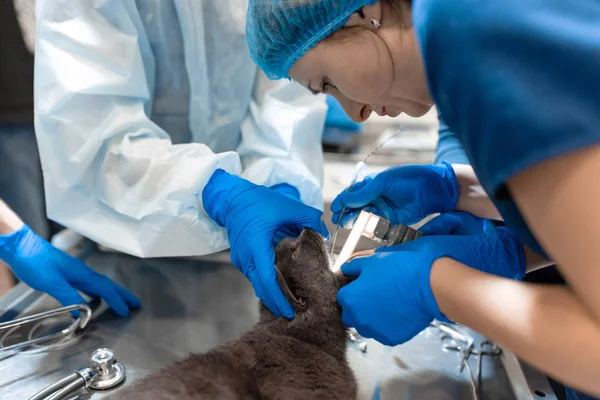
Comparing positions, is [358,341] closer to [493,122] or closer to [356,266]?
[356,266]

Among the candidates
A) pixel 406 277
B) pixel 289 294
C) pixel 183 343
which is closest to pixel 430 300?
pixel 406 277

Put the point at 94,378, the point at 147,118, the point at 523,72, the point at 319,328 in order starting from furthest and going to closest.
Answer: the point at 147,118, the point at 319,328, the point at 94,378, the point at 523,72

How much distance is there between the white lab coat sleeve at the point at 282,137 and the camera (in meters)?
1.24

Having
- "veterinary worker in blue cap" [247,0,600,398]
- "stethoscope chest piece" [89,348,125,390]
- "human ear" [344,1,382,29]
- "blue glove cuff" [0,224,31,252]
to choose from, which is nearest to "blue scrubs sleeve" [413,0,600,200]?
"veterinary worker in blue cap" [247,0,600,398]

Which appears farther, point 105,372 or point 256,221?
point 256,221

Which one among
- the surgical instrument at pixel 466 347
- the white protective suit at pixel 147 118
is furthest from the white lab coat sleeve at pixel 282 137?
the surgical instrument at pixel 466 347

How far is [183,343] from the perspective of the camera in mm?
995

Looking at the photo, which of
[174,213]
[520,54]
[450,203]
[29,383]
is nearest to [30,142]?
[174,213]

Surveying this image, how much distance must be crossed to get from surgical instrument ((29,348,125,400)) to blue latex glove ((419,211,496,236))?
69 centimetres

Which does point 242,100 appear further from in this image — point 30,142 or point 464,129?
point 464,129

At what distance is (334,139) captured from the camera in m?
2.02

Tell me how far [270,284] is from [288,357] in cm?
15

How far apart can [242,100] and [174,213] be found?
0.39 metres

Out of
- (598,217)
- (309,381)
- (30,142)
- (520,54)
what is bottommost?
(309,381)
